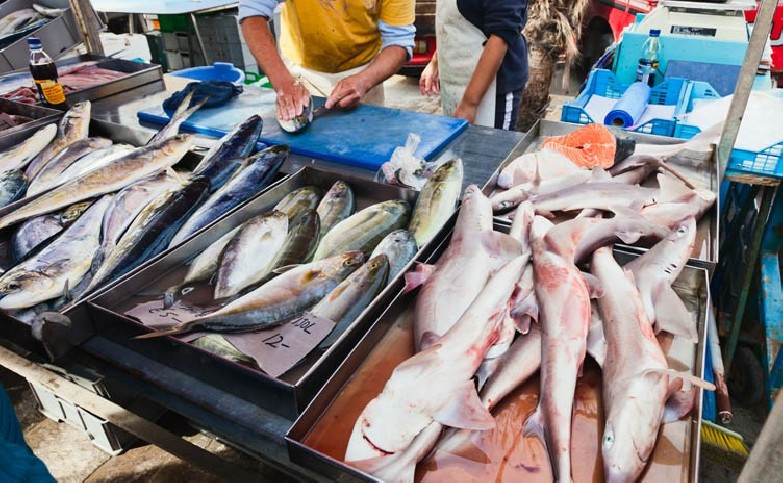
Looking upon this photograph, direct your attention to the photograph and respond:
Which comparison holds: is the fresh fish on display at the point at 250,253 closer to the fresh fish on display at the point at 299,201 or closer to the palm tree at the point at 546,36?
the fresh fish on display at the point at 299,201

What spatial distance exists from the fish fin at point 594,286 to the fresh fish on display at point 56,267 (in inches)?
67.4

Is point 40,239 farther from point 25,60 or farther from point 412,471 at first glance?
point 25,60

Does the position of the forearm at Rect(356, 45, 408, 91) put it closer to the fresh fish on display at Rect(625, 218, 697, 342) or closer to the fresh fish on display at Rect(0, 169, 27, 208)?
the fresh fish on display at Rect(0, 169, 27, 208)

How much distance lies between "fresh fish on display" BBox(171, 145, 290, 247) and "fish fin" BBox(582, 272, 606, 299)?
55.6 inches

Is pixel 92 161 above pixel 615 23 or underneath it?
above

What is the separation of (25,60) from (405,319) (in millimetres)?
4590

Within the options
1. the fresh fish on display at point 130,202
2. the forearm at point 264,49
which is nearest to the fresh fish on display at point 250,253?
the fresh fish on display at point 130,202

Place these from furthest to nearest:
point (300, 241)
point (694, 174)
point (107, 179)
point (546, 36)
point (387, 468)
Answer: point (546, 36), point (694, 174), point (107, 179), point (300, 241), point (387, 468)

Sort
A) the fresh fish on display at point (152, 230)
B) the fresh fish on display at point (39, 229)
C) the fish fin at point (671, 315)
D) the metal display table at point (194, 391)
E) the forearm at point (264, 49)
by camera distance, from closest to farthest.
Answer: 1. the metal display table at point (194, 391)
2. the fish fin at point (671, 315)
3. the fresh fish on display at point (152, 230)
4. the fresh fish on display at point (39, 229)
5. the forearm at point (264, 49)

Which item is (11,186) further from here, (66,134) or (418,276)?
(418,276)

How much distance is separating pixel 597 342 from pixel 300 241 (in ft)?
3.55

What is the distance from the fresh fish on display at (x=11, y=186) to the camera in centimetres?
242

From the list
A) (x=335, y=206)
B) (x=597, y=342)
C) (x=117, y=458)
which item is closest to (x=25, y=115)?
(x=117, y=458)

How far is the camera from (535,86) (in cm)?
610
